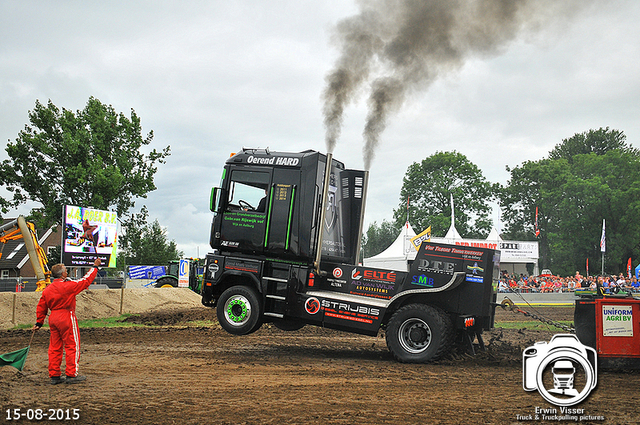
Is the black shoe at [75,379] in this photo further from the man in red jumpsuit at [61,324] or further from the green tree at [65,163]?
the green tree at [65,163]

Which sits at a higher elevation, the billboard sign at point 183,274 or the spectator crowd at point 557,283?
the spectator crowd at point 557,283

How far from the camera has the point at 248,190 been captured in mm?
9680

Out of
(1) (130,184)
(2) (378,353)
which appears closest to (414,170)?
(1) (130,184)

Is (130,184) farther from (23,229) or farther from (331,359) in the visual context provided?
(331,359)

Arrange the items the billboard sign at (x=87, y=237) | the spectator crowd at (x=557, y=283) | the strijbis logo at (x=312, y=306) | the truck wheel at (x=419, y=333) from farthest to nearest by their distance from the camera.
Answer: the spectator crowd at (x=557, y=283), the billboard sign at (x=87, y=237), the strijbis logo at (x=312, y=306), the truck wheel at (x=419, y=333)

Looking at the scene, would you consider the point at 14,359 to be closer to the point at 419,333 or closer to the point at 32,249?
the point at 419,333

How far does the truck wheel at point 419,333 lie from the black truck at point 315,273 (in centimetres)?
2

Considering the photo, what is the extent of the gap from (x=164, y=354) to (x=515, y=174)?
57.1m

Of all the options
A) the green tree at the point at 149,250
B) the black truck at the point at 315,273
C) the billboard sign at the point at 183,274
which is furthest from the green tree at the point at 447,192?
the black truck at the point at 315,273

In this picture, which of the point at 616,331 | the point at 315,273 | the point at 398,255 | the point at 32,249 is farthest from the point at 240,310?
the point at 398,255

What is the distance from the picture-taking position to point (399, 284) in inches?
349

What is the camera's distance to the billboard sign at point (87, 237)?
17.8 m

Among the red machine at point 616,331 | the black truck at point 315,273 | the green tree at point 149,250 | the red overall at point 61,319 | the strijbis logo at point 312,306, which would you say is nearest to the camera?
the red overall at point 61,319

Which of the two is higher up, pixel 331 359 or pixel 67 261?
pixel 67 261
